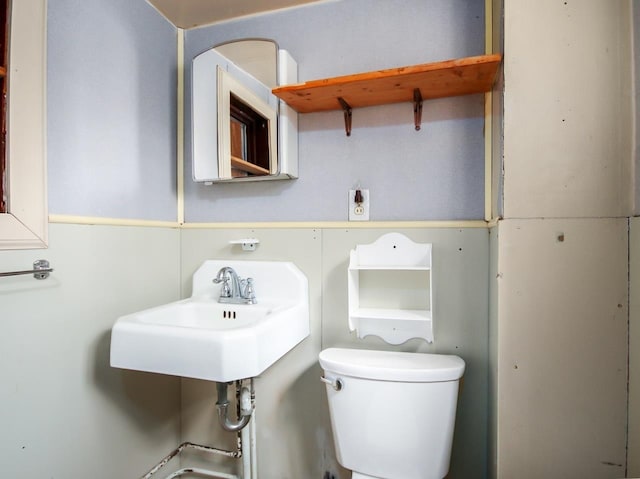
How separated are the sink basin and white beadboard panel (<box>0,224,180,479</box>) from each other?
15 cm

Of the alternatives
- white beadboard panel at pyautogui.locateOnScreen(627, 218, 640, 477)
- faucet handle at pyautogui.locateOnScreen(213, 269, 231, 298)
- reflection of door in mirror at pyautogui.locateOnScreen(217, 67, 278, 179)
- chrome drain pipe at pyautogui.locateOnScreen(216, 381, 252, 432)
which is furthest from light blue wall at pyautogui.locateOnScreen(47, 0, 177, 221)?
white beadboard panel at pyautogui.locateOnScreen(627, 218, 640, 477)

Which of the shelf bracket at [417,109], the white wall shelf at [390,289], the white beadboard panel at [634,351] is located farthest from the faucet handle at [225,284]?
the white beadboard panel at [634,351]

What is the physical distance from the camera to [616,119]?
93 centimetres

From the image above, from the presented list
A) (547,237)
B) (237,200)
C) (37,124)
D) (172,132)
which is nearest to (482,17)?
(547,237)

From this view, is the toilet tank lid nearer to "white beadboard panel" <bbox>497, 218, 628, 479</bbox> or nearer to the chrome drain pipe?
"white beadboard panel" <bbox>497, 218, 628, 479</bbox>

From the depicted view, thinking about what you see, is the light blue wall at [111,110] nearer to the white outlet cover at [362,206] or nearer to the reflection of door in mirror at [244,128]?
the reflection of door in mirror at [244,128]

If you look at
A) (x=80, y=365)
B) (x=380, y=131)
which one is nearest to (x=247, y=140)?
(x=380, y=131)

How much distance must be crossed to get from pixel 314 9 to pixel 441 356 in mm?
1333

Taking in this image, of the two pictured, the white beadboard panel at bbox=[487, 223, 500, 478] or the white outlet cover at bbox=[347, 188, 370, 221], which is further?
the white outlet cover at bbox=[347, 188, 370, 221]

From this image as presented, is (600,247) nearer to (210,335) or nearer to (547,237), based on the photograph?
(547,237)

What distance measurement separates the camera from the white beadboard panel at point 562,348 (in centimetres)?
94

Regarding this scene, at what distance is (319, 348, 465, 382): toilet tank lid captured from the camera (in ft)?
3.54

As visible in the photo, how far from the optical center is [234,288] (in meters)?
1.41

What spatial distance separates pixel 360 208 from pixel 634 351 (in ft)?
2.81
